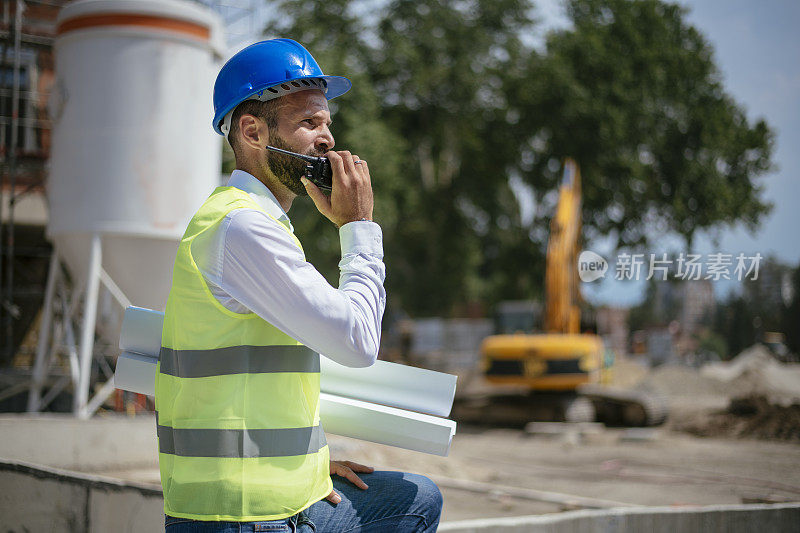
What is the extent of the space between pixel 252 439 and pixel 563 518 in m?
2.85

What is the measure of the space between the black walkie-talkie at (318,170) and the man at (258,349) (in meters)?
0.02

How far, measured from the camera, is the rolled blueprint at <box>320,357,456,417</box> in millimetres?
1934

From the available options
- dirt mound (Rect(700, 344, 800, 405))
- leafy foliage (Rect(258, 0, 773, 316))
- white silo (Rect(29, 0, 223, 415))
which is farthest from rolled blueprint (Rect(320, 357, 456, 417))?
leafy foliage (Rect(258, 0, 773, 316))

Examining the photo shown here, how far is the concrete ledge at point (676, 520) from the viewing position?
4.03 m

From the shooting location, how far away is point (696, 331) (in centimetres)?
1189

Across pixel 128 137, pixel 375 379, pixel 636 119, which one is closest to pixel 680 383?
pixel 636 119

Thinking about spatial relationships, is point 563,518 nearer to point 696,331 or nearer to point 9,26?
point 696,331

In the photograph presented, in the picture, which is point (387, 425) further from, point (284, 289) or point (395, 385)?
point (284, 289)

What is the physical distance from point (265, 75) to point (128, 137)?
7.51 metres

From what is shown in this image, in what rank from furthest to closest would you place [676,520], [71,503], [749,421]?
[749,421] < [676,520] < [71,503]

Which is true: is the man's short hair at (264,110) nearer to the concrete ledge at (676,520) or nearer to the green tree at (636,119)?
the concrete ledge at (676,520)

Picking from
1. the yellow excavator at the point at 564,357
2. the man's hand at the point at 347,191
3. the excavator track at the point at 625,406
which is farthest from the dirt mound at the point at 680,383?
the man's hand at the point at 347,191

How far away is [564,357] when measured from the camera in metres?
13.4

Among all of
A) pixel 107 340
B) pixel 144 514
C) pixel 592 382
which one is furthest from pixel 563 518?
pixel 592 382
